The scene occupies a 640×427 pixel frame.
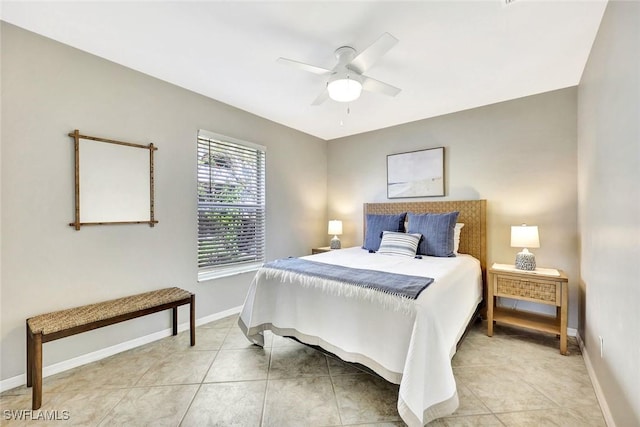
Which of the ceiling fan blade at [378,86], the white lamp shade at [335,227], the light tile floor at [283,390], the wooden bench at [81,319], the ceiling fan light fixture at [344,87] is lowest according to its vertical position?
the light tile floor at [283,390]

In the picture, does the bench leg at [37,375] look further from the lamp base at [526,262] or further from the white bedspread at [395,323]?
the lamp base at [526,262]

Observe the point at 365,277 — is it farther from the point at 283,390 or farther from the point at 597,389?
the point at 597,389

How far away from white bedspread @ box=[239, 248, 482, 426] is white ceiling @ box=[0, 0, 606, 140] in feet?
6.04

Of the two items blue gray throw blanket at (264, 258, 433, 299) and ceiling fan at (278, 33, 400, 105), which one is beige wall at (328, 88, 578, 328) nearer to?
ceiling fan at (278, 33, 400, 105)

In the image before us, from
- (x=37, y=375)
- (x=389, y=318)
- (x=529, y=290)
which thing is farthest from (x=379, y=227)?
(x=37, y=375)

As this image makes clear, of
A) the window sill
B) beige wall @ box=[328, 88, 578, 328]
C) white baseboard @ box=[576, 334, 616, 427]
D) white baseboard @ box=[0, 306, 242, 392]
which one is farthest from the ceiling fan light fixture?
white baseboard @ box=[0, 306, 242, 392]

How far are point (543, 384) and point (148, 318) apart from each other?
3.46 metres

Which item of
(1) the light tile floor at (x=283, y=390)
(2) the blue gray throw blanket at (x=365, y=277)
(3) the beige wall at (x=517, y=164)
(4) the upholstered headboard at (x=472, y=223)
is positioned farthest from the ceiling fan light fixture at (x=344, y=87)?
(1) the light tile floor at (x=283, y=390)

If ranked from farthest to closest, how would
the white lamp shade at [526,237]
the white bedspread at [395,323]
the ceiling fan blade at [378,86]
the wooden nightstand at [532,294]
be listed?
1. the white lamp shade at [526,237]
2. the wooden nightstand at [532,294]
3. the ceiling fan blade at [378,86]
4. the white bedspread at [395,323]

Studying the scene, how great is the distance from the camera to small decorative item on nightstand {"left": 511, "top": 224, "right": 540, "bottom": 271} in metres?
2.64

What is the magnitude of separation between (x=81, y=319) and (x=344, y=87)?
2649 mm

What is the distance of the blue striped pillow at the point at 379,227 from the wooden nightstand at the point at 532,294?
1.17 m

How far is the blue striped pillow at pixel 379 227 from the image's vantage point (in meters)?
3.48

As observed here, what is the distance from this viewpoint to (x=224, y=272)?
3320 millimetres
